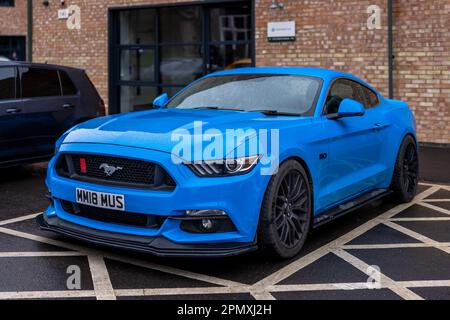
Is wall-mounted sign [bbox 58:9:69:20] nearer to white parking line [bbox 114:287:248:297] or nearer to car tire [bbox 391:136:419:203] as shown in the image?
car tire [bbox 391:136:419:203]

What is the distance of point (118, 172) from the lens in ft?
15.5

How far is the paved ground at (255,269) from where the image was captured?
14.0 ft

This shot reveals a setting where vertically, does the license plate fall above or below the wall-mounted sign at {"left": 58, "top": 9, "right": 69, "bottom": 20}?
below

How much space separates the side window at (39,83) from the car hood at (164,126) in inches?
139

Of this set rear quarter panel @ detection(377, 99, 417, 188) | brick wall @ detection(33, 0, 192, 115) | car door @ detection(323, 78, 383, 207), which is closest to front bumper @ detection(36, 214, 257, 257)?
car door @ detection(323, 78, 383, 207)

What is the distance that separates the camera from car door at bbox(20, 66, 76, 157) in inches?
338

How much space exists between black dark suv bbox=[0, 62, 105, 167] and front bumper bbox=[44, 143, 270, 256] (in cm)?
405

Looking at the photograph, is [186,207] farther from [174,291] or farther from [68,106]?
[68,106]

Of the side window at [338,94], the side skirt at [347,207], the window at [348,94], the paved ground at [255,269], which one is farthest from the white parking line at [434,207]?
the side window at [338,94]

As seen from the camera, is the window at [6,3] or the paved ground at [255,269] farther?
the window at [6,3]

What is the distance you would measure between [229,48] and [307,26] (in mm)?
2047

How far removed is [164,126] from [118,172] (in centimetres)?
52

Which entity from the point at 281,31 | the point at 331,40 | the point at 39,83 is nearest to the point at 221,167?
the point at 39,83

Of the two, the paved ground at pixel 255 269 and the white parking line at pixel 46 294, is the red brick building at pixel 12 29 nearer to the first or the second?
the paved ground at pixel 255 269
